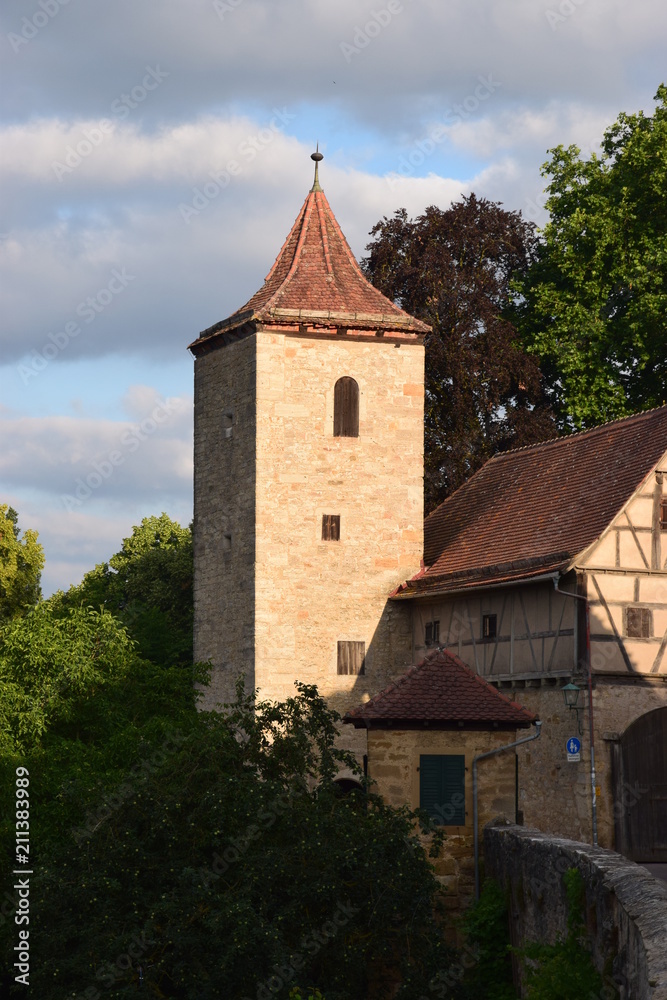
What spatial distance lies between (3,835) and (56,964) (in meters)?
4.72

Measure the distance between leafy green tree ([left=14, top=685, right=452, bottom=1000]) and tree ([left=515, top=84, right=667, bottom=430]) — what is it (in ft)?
68.5

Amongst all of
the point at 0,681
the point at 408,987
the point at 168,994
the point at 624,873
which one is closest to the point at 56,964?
the point at 168,994

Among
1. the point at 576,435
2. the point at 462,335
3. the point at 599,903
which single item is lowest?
the point at 599,903

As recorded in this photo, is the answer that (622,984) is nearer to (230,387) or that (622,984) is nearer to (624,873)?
(624,873)

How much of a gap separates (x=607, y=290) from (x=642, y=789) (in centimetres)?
1481

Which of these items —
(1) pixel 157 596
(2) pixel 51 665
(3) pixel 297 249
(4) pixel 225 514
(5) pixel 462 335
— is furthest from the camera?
(1) pixel 157 596

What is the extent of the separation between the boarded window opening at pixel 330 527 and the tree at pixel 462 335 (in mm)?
4829

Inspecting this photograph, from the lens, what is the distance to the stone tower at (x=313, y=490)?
32.1 m

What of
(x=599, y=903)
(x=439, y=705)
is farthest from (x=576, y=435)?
(x=599, y=903)

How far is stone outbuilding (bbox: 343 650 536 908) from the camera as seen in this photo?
18.6 m

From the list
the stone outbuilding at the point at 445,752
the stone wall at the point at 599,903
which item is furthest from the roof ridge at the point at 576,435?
the stone wall at the point at 599,903

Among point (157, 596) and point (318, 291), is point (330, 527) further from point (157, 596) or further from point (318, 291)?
point (157, 596)

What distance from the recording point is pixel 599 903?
1277 cm

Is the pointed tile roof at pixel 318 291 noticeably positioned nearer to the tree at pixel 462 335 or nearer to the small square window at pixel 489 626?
the tree at pixel 462 335
